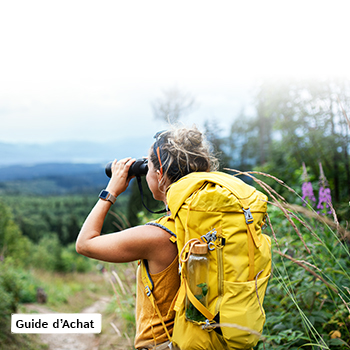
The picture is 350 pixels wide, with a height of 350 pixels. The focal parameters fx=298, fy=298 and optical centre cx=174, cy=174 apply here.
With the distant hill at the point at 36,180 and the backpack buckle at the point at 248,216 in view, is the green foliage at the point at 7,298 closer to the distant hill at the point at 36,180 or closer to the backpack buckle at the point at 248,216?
the backpack buckle at the point at 248,216

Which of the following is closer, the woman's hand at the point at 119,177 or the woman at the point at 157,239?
the woman at the point at 157,239

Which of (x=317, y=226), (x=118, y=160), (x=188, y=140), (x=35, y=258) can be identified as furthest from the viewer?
(x=35, y=258)

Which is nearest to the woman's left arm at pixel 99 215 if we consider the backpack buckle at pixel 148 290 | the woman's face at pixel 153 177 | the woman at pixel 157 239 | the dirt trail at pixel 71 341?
the woman at pixel 157 239

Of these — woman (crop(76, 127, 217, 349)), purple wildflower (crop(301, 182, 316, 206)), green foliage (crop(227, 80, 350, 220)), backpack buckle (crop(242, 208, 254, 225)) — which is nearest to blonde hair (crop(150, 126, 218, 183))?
woman (crop(76, 127, 217, 349))

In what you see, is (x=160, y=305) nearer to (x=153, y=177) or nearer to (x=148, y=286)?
(x=148, y=286)

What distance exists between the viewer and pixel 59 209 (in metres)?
50.2

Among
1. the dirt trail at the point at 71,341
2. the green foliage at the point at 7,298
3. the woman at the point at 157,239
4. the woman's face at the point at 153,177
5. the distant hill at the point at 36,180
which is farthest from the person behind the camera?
the distant hill at the point at 36,180

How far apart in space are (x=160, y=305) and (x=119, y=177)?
57 centimetres

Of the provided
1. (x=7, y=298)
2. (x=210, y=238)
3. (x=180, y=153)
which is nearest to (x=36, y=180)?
(x=7, y=298)

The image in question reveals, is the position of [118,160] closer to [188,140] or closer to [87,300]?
[188,140]

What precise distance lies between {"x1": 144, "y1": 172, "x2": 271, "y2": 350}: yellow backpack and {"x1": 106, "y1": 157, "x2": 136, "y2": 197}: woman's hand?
0.38 m

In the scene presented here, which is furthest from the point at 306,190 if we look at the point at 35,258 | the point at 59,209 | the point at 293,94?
the point at 59,209

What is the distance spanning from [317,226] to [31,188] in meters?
63.7

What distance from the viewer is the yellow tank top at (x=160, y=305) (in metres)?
1.16
